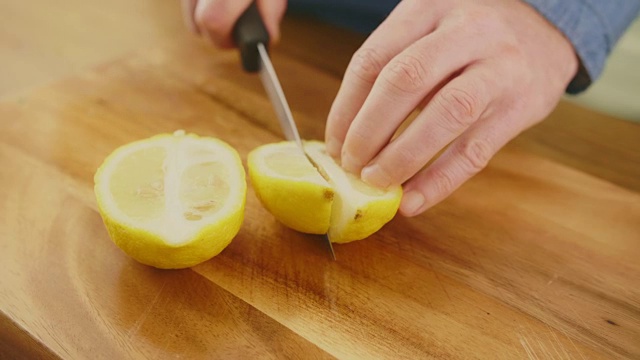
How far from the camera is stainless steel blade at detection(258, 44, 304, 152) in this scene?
102 centimetres

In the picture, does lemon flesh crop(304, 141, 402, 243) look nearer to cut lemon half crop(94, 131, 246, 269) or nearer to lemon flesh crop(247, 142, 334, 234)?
lemon flesh crop(247, 142, 334, 234)

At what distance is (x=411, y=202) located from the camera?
88cm

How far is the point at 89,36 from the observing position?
4.91 ft

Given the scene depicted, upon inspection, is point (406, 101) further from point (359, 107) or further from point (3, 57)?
point (3, 57)

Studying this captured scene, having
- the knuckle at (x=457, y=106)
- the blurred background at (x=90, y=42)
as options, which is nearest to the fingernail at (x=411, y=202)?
the knuckle at (x=457, y=106)

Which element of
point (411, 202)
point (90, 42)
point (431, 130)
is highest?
point (431, 130)

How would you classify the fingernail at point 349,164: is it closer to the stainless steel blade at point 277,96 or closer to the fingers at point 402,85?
the fingers at point 402,85

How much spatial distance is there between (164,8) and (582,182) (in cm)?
125

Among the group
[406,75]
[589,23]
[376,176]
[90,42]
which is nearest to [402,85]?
[406,75]

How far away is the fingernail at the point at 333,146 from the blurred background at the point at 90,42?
0.64 metres

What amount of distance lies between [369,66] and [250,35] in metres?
0.33

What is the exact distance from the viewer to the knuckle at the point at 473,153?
0.88 m

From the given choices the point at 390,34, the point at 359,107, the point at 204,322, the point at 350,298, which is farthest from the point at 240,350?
the point at 390,34

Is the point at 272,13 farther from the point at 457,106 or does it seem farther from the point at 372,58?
the point at 457,106
